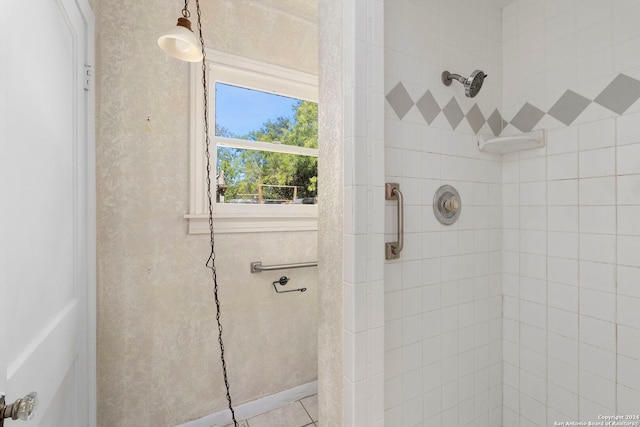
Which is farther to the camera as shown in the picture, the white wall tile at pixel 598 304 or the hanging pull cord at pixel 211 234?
the hanging pull cord at pixel 211 234

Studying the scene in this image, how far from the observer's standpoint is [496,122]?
1488mm

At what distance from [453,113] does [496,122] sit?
36 centimetres

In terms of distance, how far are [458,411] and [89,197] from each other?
1964 millimetres

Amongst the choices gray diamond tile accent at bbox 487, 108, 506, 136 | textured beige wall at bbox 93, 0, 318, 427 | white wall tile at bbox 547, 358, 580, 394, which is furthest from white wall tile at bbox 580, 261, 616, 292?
textured beige wall at bbox 93, 0, 318, 427

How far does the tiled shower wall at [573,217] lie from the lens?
1.13 metres

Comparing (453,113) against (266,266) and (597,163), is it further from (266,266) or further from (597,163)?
(266,266)

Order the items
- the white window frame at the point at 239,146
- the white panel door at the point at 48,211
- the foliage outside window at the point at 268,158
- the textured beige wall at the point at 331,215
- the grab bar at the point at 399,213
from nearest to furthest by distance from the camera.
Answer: the white panel door at the point at 48,211
the textured beige wall at the point at 331,215
the grab bar at the point at 399,213
the white window frame at the point at 239,146
the foliage outside window at the point at 268,158

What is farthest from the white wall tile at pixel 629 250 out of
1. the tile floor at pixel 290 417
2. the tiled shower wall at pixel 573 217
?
the tile floor at pixel 290 417

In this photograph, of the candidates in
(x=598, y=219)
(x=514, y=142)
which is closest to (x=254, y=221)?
(x=514, y=142)

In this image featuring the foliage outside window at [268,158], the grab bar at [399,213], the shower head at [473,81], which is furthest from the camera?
the foliage outside window at [268,158]

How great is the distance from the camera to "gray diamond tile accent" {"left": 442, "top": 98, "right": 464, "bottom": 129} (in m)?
1.29

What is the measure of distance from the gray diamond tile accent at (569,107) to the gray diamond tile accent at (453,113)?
442 millimetres

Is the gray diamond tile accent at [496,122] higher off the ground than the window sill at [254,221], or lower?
higher

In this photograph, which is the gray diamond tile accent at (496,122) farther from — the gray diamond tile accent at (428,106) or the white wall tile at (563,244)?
the white wall tile at (563,244)
